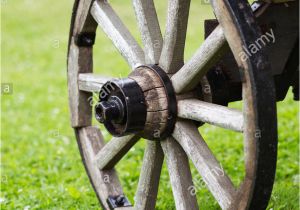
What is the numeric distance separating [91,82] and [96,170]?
1.76 feet

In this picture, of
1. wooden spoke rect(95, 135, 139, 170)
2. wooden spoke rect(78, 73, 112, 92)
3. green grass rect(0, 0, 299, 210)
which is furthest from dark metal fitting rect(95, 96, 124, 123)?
green grass rect(0, 0, 299, 210)

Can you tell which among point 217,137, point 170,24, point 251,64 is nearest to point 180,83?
point 170,24

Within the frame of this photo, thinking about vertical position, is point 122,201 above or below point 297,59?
below

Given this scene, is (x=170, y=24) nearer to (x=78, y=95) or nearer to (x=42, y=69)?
(x=78, y=95)

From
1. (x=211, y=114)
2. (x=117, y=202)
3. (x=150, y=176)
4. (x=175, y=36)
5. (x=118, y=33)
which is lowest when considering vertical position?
(x=117, y=202)

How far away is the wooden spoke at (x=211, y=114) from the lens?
2.44 m

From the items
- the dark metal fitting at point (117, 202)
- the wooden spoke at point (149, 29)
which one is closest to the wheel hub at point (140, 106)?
the wooden spoke at point (149, 29)

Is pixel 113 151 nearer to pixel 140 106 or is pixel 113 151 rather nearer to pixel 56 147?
pixel 140 106

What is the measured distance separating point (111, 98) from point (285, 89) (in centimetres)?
93

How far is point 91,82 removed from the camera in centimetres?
347

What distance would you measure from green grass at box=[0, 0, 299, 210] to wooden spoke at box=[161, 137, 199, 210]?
2.78 feet

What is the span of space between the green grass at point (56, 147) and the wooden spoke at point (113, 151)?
49cm

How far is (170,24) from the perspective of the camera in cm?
284

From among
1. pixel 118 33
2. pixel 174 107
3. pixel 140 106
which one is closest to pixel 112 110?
pixel 140 106
